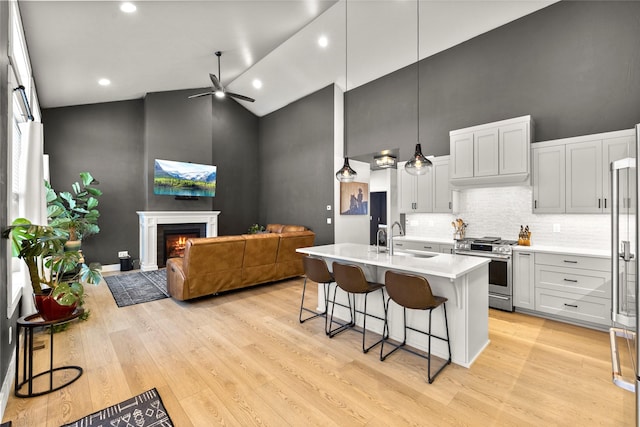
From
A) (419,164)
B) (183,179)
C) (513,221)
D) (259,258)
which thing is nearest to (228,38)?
(183,179)

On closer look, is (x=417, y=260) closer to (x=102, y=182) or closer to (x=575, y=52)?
(x=575, y=52)

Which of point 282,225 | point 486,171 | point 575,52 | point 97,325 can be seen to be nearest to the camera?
point 97,325

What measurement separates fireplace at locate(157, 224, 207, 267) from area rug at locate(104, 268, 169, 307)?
0.50 metres

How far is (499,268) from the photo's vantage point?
394cm

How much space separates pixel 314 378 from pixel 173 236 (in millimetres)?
5816

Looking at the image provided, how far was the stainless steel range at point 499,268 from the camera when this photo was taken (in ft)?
12.7

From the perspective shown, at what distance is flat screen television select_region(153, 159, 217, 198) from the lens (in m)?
6.63

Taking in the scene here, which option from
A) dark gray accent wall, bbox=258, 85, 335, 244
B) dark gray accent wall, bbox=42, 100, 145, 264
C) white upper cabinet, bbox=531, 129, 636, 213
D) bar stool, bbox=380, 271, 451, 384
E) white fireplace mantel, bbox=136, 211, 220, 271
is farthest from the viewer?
dark gray accent wall, bbox=258, 85, 335, 244

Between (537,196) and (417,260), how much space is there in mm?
2232

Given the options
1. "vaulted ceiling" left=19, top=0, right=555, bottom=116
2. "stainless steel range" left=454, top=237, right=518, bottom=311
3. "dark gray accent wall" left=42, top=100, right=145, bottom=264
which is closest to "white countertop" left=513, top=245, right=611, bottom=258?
"stainless steel range" left=454, top=237, right=518, bottom=311

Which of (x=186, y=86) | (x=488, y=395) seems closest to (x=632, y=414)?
(x=488, y=395)

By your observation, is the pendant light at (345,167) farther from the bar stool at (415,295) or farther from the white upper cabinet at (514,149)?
the white upper cabinet at (514,149)

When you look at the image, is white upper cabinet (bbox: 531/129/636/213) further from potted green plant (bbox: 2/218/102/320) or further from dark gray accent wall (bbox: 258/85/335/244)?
potted green plant (bbox: 2/218/102/320)

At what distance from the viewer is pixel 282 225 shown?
767 cm
